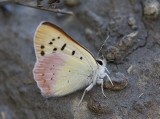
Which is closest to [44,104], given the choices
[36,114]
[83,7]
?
[36,114]

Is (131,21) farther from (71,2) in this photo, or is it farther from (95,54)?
(71,2)

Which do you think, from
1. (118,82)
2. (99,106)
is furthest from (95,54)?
(99,106)

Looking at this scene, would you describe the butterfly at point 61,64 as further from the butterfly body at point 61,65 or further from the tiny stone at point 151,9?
the tiny stone at point 151,9

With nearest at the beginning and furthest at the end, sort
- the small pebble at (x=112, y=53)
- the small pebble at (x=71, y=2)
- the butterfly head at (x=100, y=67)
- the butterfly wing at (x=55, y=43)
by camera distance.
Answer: the butterfly wing at (x=55, y=43), the butterfly head at (x=100, y=67), the small pebble at (x=112, y=53), the small pebble at (x=71, y=2)

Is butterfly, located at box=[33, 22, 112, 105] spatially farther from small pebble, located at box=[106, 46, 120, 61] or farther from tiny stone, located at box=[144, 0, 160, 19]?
tiny stone, located at box=[144, 0, 160, 19]

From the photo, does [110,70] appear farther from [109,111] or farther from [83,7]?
[83,7]

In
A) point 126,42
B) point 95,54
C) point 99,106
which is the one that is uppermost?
point 126,42

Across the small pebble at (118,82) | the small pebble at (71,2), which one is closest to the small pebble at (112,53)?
the small pebble at (118,82)
